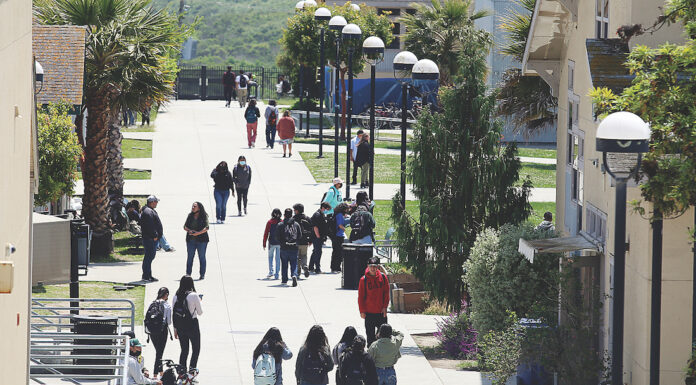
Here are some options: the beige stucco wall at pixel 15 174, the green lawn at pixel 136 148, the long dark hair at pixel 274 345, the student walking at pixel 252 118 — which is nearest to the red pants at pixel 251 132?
the student walking at pixel 252 118

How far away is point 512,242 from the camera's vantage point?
1791 cm

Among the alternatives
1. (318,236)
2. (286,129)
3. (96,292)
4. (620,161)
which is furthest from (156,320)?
(286,129)

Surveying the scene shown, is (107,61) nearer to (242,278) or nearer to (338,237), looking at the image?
(242,278)

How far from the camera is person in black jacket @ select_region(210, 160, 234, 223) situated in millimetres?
29219

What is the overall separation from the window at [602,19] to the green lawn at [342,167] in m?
18.6

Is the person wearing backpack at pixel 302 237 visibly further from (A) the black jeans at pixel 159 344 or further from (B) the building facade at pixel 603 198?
(A) the black jeans at pixel 159 344

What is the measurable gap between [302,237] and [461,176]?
17.2 ft

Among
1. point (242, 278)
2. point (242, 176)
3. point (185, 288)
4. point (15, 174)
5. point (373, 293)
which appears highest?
point (15, 174)

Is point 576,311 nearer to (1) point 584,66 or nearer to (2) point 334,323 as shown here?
(1) point 584,66

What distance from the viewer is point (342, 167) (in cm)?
3803

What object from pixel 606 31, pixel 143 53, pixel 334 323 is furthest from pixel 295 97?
pixel 606 31

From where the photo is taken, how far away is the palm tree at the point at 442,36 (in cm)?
4406

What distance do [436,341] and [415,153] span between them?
305 cm

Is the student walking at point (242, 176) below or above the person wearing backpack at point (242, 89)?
below
